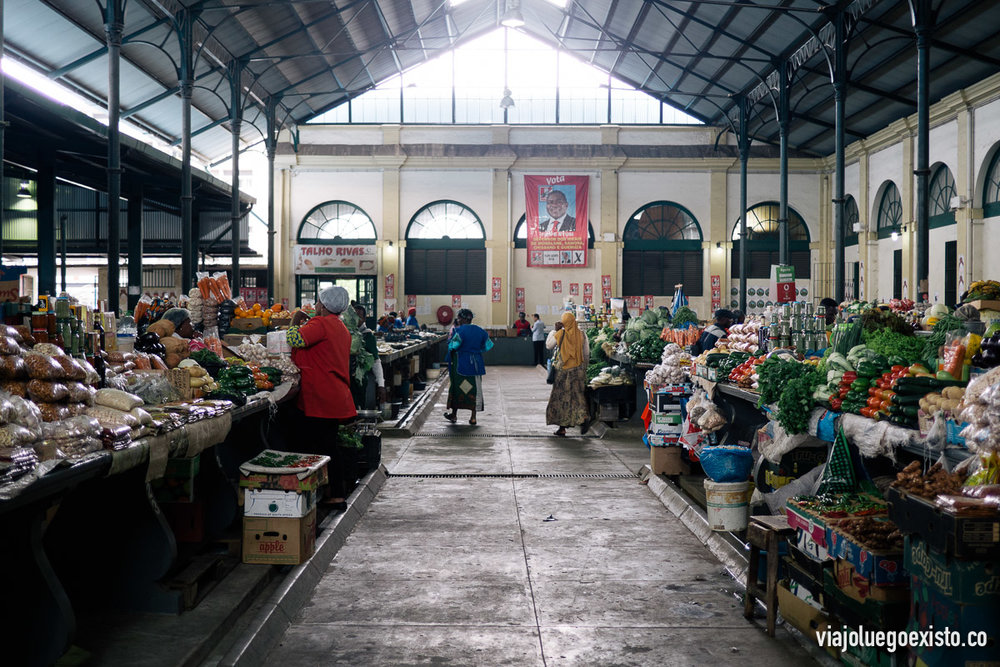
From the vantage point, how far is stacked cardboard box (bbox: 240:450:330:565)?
4496mm

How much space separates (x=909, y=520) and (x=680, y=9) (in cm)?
1775

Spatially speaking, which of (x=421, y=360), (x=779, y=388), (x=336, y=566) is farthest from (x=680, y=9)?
(x=336, y=566)

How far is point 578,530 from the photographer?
232 inches

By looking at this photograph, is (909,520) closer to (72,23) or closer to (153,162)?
(153,162)

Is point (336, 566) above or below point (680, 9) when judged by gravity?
below

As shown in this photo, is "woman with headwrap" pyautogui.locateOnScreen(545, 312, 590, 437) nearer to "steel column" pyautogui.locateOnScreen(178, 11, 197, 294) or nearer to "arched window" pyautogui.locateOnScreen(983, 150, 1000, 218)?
"steel column" pyautogui.locateOnScreen(178, 11, 197, 294)

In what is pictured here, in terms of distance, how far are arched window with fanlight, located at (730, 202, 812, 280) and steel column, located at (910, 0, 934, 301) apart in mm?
13575

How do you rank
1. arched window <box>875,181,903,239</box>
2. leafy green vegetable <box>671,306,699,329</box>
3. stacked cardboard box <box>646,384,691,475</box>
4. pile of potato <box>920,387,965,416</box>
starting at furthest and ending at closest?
1. arched window <box>875,181,903,239</box>
2. leafy green vegetable <box>671,306,699,329</box>
3. stacked cardboard box <box>646,384,691,475</box>
4. pile of potato <box>920,387,965,416</box>

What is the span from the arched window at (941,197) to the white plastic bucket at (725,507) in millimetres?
15041

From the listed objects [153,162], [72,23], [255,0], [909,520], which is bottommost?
[909,520]

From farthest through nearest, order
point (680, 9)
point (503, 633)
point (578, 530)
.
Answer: point (680, 9) → point (578, 530) → point (503, 633)

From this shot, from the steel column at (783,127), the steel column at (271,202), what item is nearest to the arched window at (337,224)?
the steel column at (271,202)

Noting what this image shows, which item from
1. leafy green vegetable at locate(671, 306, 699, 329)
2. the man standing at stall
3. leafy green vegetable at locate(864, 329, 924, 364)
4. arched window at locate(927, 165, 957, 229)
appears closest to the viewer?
leafy green vegetable at locate(864, 329, 924, 364)

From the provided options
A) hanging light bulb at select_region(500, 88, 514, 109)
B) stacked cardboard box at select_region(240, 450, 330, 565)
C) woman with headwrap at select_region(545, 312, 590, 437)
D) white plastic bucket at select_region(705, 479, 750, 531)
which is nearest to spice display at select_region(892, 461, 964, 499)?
white plastic bucket at select_region(705, 479, 750, 531)
